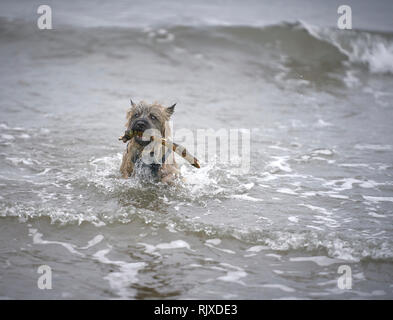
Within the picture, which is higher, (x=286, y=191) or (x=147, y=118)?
(x=147, y=118)

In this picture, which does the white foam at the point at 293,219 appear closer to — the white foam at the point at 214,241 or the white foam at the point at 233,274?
the white foam at the point at 214,241

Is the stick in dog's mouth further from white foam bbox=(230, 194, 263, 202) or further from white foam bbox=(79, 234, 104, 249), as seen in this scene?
white foam bbox=(79, 234, 104, 249)

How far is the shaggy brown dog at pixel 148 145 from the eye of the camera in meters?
7.04

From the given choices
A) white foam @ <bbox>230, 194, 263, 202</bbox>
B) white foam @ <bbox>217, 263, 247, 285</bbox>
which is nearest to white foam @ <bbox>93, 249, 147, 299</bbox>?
white foam @ <bbox>217, 263, 247, 285</bbox>

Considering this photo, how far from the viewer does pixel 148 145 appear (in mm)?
7168

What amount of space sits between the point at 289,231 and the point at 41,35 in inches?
467

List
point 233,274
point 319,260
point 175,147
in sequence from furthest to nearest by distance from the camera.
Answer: point 175,147
point 319,260
point 233,274

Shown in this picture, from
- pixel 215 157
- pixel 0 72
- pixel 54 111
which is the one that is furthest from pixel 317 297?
pixel 0 72

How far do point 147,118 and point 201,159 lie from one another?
2057 mm

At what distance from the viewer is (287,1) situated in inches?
771

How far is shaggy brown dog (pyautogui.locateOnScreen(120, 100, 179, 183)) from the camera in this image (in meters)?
7.04

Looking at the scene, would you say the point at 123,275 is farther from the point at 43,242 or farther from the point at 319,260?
the point at 319,260

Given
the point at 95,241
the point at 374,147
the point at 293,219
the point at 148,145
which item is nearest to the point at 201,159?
the point at 148,145

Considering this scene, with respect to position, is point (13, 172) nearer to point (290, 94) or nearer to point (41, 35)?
point (290, 94)
